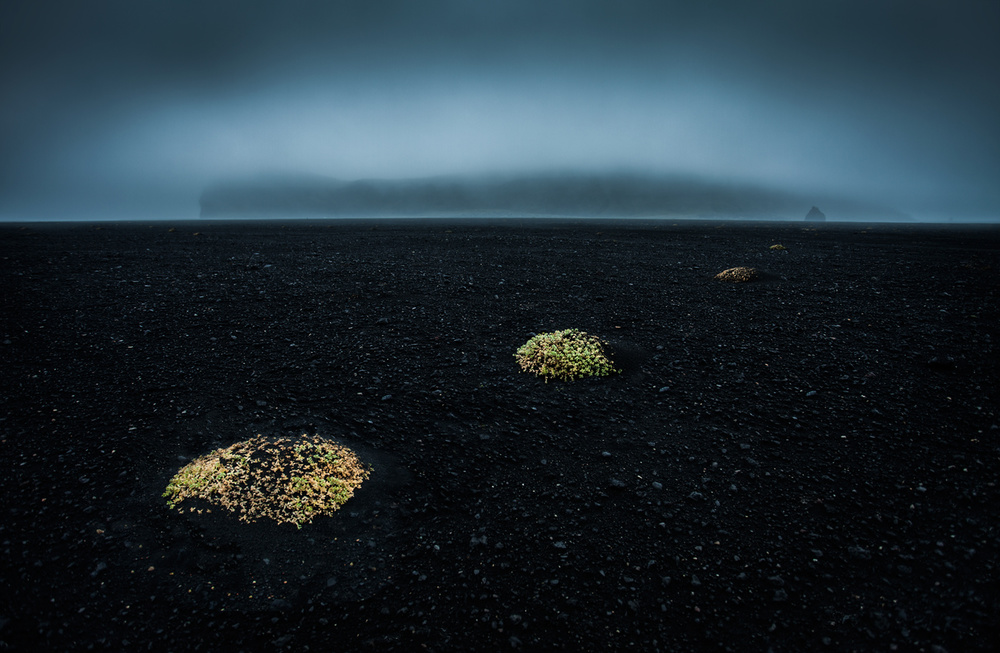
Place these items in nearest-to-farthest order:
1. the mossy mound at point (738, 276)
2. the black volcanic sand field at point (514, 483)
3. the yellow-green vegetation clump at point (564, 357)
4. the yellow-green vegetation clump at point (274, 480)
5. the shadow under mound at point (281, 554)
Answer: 1. the black volcanic sand field at point (514, 483)
2. the shadow under mound at point (281, 554)
3. the yellow-green vegetation clump at point (274, 480)
4. the yellow-green vegetation clump at point (564, 357)
5. the mossy mound at point (738, 276)

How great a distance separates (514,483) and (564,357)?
3295mm

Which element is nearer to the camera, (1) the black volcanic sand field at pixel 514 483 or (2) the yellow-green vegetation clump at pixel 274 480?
(1) the black volcanic sand field at pixel 514 483

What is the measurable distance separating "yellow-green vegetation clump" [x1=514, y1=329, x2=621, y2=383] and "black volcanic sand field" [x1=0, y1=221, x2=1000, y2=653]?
40cm

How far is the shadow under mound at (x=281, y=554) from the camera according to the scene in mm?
3852

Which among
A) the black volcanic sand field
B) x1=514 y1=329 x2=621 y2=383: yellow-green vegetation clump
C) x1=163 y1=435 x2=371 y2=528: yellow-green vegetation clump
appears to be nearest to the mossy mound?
the black volcanic sand field

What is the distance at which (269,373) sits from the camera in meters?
7.93

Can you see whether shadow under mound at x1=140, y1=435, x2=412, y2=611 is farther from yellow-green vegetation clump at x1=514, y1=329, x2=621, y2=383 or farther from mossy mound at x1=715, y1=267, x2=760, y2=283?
mossy mound at x1=715, y1=267, x2=760, y2=283

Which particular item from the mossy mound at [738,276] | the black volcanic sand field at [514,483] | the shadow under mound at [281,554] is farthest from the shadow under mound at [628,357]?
the mossy mound at [738,276]

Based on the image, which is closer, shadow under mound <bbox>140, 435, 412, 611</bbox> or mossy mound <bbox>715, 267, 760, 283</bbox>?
shadow under mound <bbox>140, 435, 412, 611</bbox>

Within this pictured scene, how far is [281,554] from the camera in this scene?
13.8ft

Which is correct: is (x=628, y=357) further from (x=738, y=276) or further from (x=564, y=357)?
(x=738, y=276)

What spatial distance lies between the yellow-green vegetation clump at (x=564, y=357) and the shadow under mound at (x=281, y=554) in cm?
389

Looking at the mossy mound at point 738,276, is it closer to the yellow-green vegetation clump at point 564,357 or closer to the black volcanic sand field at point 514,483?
the black volcanic sand field at point 514,483

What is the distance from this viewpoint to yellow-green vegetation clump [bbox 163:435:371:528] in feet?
15.4
